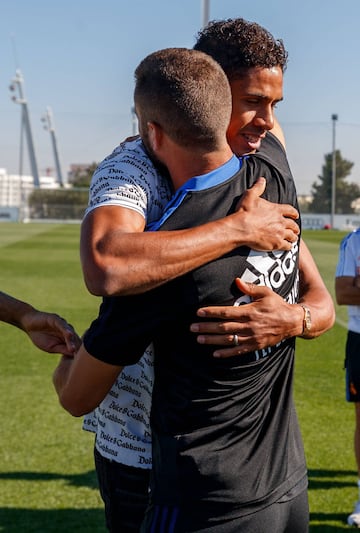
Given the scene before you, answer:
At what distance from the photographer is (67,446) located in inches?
284

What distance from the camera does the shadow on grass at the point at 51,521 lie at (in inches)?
212

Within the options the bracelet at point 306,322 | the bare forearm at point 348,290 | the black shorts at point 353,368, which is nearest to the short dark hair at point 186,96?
the bracelet at point 306,322

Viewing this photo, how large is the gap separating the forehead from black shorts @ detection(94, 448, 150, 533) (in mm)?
1265

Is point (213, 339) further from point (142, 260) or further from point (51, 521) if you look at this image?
point (51, 521)

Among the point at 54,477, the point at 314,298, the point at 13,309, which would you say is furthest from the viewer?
the point at 54,477

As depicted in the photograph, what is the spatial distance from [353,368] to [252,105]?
3.84 m

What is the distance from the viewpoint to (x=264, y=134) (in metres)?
2.69

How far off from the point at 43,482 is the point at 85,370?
4285 millimetres

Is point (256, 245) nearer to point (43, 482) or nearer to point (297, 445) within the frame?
point (297, 445)

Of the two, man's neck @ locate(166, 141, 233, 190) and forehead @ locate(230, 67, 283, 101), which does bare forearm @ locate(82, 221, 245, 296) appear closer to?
man's neck @ locate(166, 141, 233, 190)

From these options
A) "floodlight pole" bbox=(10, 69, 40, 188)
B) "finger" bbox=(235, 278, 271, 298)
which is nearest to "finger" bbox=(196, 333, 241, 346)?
"finger" bbox=(235, 278, 271, 298)

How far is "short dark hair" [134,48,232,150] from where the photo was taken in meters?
2.17

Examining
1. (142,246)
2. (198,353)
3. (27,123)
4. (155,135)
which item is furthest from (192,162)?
(27,123)

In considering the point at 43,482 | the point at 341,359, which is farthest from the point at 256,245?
the point at 341,359
